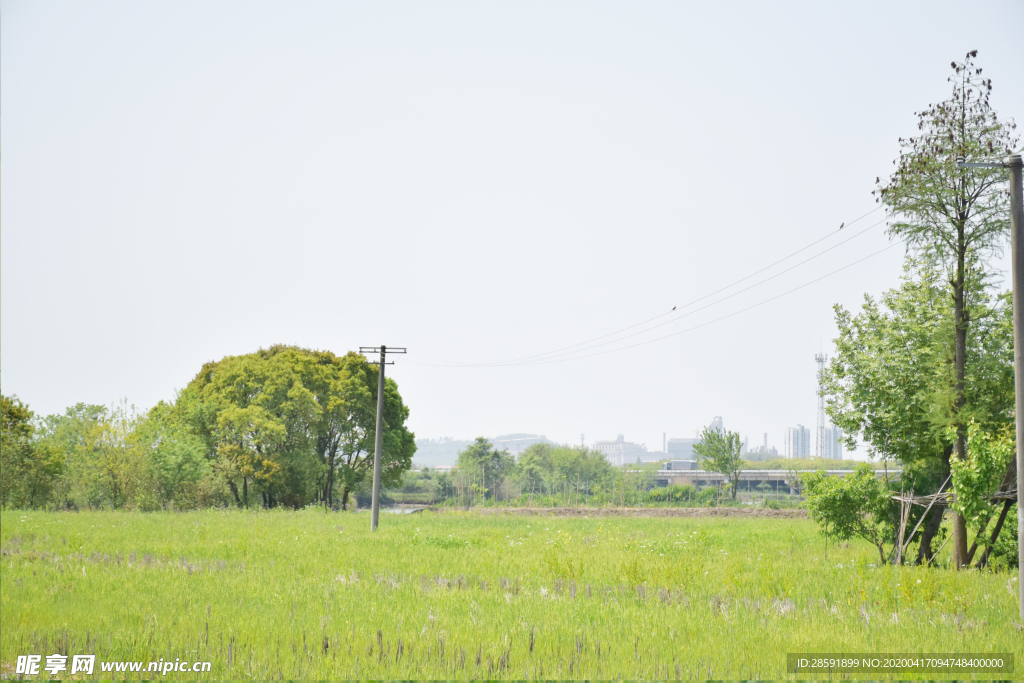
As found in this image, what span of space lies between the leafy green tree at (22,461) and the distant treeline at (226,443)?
44 mm

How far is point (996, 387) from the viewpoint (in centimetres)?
1508

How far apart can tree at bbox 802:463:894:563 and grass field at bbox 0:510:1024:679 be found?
119 centimetres

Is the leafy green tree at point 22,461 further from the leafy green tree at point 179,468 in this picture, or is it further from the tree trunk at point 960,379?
the tree trunk at point 960,379

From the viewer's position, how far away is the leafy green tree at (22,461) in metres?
28.5

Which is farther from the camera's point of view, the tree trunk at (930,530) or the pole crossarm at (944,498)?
the tree trunk at (930,530)

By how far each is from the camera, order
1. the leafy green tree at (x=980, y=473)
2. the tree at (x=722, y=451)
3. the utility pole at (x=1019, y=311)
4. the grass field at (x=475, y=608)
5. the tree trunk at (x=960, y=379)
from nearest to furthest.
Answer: the grass field at (x=475, y=608), the utility pole at (x=1019, y=311), the leafy green tree at (x=980, y=473), the tree trunk at (x=960, y=379), the tree at (x=722, y=451)

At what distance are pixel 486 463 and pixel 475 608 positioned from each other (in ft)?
200

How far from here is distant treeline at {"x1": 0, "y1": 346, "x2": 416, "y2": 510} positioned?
1214 inches

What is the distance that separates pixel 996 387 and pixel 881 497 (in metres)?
3.54

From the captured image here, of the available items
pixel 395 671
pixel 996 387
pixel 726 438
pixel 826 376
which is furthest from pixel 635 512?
pixel 395 671

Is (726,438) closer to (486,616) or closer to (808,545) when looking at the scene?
(808,545)

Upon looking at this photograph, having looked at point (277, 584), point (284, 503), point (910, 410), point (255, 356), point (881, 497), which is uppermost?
point (255, 356)

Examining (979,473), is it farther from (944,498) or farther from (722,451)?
(722,451)

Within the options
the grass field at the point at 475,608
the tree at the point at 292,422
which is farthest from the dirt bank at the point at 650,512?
the grass field at the point at 475,608
